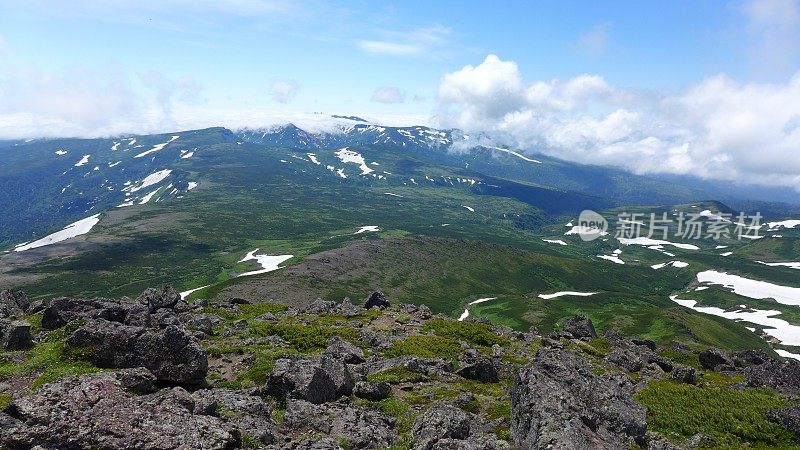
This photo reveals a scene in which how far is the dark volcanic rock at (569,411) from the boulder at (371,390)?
898 centimetres

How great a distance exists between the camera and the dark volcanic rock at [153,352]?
2542 centimetres

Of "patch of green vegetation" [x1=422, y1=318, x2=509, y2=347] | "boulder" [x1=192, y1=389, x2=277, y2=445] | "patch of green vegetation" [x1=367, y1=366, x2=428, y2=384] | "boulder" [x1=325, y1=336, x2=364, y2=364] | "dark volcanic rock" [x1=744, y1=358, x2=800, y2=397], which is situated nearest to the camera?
"boulder" [x1=192, y1=389, x2=277, y2=445]

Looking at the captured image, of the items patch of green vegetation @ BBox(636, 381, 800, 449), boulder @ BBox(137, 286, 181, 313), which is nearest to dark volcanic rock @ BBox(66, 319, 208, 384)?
patch of green vegetation @ BBox(636, 381, 800, 449)

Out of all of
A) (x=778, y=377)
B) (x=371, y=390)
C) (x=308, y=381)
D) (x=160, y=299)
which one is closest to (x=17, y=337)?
(x=308, y=381)

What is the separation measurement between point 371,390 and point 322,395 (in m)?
3.85

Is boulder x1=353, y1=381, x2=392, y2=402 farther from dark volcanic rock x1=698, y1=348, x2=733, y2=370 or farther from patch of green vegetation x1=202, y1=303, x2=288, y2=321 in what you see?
dark volcanic rock x1=698, y1=348, x2=733, y2=370

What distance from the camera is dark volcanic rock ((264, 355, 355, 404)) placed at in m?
27.0

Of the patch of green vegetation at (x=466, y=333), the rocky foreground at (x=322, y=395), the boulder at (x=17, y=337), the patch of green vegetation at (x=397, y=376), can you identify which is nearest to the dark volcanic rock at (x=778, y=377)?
the rocky foreground at (x=322, y=395)

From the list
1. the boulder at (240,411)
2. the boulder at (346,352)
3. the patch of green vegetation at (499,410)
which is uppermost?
the boulder at (240,411)

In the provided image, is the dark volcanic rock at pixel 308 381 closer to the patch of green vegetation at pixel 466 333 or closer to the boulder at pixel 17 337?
the boulder at pixel 17 337

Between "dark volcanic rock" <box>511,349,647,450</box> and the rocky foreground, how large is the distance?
0.09m

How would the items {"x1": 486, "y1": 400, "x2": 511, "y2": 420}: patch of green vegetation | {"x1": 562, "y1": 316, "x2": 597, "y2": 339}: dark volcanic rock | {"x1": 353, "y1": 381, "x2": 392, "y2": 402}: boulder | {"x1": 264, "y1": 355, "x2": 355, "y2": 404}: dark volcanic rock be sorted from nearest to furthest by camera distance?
{"x1": 264, "y1": 355, "x2": 355, "y2": 404}: dark volcanic rock, {"x1": 486, "y1": 400, "x2": 511, "y2": 420}: patch of green vegetation, {"x1": 353, "y1": 381, "x2": 392, "y2": 402}: boulder, {"x1": 562, "y1": 316, "x2": 597, "y2": 339}: dark volcanic rock

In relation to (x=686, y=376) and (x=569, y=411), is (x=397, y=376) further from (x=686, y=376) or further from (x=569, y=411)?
(x=686, y=376)

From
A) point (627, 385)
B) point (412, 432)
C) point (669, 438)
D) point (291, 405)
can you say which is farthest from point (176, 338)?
point (627, 385)
